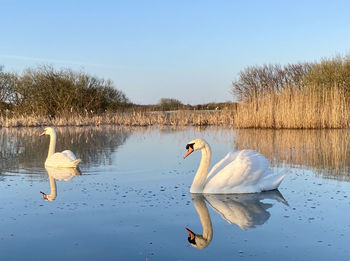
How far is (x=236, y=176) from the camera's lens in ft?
18.0

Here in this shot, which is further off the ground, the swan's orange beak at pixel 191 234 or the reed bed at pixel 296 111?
the reed bed at pixel 296 111

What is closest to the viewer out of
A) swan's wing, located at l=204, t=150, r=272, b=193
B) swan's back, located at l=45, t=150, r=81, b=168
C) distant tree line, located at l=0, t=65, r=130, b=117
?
swan's wing, located at l=204, t=150, r=272, b=193

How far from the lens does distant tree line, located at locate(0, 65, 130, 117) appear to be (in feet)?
91.9

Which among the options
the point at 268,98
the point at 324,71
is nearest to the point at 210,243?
the point at 268,98

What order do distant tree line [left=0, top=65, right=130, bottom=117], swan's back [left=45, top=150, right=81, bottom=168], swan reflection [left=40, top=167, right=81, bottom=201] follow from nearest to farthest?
swan reflection [left=40, top=167, right=81, bottom=201] → swan's back [left=45, top=150, right=81, bottom=168] → distant tree line [left=0, top=65, right=130, bottom=117]

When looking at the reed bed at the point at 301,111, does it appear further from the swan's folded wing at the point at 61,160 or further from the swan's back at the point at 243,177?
the swan's back at the point at 243,177

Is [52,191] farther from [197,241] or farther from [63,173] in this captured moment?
[197,241]

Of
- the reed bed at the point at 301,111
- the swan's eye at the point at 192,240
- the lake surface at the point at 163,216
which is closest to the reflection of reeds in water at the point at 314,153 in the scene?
the lake surface at the point at 163,216

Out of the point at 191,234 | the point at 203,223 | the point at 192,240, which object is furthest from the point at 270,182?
the point at 192,240

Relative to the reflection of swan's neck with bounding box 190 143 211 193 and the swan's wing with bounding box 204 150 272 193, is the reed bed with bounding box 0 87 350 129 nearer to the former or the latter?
the swan's wing with bounding box 204 150 272 193

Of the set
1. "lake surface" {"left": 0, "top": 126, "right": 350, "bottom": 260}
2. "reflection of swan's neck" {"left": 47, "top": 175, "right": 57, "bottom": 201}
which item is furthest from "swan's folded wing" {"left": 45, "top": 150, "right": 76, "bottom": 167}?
"reflection of swan's neck" {"left": 47, "top": 175, "right": 57, "bottom": 201}

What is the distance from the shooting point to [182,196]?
546 cm

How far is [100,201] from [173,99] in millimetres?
35294

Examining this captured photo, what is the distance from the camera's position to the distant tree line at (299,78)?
17641 mm
